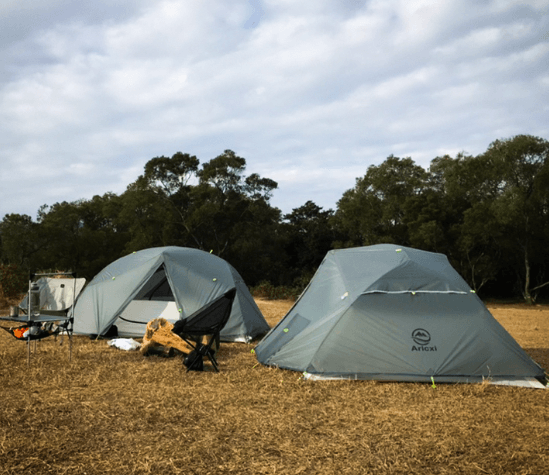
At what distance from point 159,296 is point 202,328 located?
3.72 metres

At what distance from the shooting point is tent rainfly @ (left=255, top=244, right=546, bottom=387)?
6.05 metres

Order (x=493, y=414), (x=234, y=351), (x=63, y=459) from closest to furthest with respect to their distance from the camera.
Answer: (x=63, y=459) < (x=493, y=414) < (x=234, y=351)

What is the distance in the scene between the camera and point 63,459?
12.1 feet

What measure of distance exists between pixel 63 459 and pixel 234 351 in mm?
4650

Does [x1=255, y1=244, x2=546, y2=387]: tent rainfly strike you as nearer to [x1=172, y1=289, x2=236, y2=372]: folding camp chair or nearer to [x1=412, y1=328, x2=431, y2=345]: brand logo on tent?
[x1=412, y1=328, x2=431, y2=345]: brand logo on tent

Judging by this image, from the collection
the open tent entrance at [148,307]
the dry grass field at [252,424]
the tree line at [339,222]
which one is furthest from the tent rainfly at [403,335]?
the tree line at [339,222]

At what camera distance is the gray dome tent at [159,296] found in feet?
30.4

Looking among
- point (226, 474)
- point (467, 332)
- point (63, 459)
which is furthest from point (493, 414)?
point (63, 459)

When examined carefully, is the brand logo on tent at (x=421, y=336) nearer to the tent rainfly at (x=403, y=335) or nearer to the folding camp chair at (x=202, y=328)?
the tent rainfly at (x=403, y=335)

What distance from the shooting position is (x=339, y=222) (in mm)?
29125

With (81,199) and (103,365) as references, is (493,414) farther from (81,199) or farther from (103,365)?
(81,199)

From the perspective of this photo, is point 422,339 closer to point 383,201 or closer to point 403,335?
point 403,335

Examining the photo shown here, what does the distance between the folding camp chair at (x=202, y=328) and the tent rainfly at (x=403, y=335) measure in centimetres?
80

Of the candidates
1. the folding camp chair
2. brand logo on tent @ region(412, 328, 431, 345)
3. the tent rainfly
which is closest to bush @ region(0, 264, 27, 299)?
the folding camp chair
